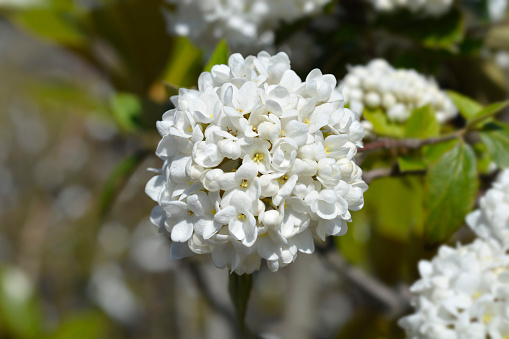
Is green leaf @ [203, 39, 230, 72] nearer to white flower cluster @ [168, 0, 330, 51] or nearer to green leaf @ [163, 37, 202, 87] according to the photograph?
white flower cluster @ [168, 0, 330, 51]

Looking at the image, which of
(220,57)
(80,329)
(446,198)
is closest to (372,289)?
(446,198)

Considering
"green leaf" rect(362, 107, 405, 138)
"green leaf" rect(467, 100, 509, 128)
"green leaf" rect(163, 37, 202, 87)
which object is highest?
"green leaf" rect(467, 100, 509, 128)

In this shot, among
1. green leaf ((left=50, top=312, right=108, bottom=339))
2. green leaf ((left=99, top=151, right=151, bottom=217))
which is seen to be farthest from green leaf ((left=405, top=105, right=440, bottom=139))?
green leaf ((left=50, top=312, right=108, bottom=339))

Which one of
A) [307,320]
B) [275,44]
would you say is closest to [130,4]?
[275,44]

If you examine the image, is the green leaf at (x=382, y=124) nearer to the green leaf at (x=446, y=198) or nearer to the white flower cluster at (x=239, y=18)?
the green leaf at (x=446, y=198)

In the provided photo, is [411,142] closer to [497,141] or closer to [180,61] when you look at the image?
[497,141]

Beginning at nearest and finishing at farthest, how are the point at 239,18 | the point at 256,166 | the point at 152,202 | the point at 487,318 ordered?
1. the point at 256,166
2. the point at 487,318
3. the point at 239,18
4. the point at 152,202
